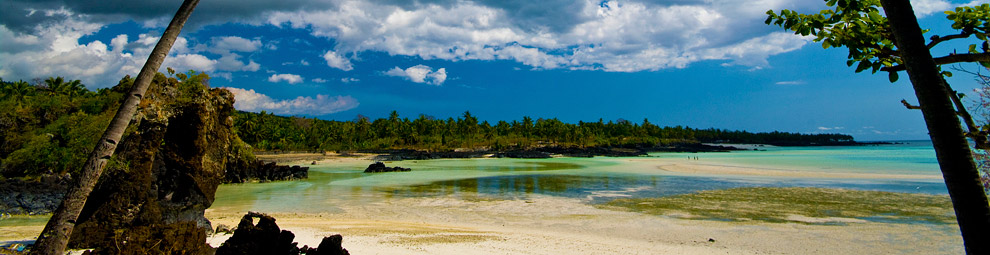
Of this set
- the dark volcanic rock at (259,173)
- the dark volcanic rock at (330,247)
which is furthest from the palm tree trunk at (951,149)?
the dark volcanic rock at (259,173)

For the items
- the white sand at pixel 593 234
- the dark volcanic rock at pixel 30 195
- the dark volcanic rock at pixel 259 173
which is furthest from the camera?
the dark volcanic rock at pixel 259 173

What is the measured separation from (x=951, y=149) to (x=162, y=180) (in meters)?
12.6

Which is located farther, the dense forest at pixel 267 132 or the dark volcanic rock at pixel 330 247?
the dense forest at pixel 267 132

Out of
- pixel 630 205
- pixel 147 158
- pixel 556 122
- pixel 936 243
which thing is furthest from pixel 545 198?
pixel 556 122

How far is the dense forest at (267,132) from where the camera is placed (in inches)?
755

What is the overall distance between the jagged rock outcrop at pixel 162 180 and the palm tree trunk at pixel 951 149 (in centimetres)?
894

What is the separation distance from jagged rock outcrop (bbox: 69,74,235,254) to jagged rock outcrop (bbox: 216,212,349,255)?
101 cm

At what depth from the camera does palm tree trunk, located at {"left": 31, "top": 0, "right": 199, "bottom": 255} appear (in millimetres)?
4289

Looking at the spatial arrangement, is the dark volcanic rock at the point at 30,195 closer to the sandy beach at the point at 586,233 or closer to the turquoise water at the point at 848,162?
the sandy beach at the point at 586,233

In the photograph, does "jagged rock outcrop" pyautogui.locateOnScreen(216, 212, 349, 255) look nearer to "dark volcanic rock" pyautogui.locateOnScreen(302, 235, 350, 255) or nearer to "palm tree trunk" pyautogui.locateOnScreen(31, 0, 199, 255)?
"dark volcanic rock" pyautogui.locateOnScreen(302, 235, 350, 255)

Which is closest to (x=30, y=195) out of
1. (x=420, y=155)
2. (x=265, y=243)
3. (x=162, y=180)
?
(x=162, y=180)

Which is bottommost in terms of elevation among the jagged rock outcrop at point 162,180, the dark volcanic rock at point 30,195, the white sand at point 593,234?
the white sand at point 593,234

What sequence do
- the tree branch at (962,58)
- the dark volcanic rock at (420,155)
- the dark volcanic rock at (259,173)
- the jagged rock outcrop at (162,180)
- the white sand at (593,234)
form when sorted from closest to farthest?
the tree branch at (962,58) < the jagged rock outcrop at (162,180) < the white sand at (593,234) < the dark volcanic rock at (259,173) < the dark volcanic rock at (420,155)

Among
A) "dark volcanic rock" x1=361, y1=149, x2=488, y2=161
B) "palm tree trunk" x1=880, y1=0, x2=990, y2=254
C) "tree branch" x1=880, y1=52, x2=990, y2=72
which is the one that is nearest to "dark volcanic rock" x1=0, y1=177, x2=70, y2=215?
"palm tree trunk" x1=880, y1=0, x2=990, y2=254
